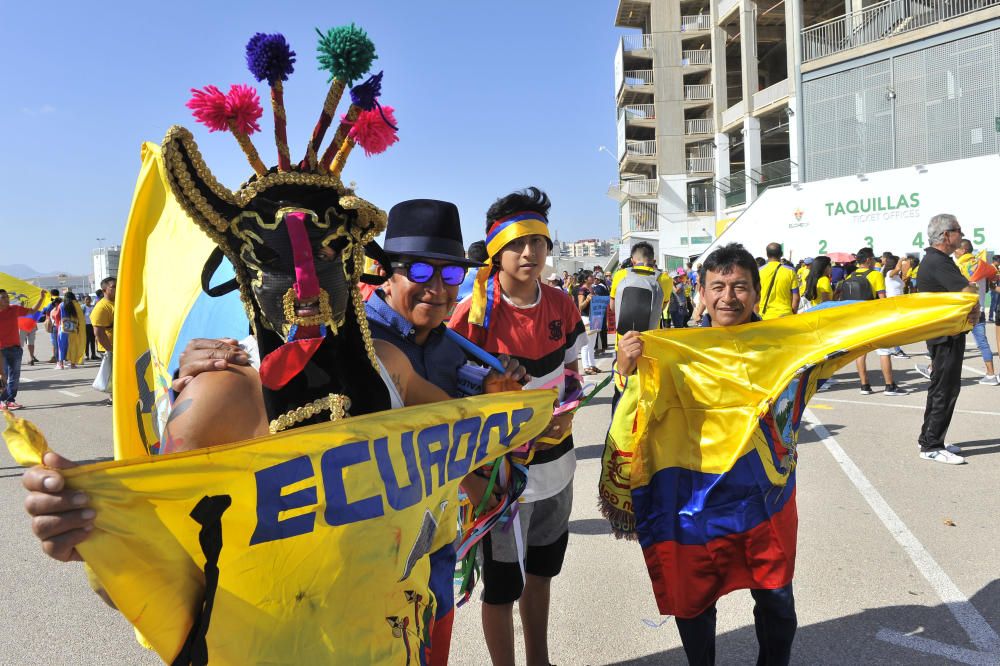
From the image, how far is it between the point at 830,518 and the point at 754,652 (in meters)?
2.00

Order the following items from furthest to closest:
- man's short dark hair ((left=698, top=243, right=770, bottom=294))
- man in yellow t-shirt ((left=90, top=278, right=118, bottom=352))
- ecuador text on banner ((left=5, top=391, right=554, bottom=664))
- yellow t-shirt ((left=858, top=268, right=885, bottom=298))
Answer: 1. yellow t-shirt ((left=858, top=268, right=885, bottom=298))
2. man in yellow t-shirt ((left=90, top=278, right=118, bottom=352))
3. man's short dark hair ((left=698, top=243, right=770, bottom=294))
4. ecuador text on banner ((left=5, top=391, right=554, bottom=664))

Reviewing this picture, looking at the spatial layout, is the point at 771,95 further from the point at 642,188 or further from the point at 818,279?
the point at 818,279

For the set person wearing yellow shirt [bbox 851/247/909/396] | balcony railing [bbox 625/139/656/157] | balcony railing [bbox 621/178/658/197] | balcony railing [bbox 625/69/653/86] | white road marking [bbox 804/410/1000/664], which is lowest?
white road marking [bbox 804/410/1000/664]

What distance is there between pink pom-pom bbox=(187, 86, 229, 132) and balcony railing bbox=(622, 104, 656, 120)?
48.0 meters

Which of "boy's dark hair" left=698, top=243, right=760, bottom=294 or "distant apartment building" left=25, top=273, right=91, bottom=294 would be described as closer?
"boy's dark hair" left=698, top=243, right=760, bottom=294

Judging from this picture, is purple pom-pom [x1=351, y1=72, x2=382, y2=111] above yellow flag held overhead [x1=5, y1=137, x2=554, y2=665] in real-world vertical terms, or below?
above

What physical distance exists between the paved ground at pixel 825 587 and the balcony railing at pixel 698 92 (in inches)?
1678

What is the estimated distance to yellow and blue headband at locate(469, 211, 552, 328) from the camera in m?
3.01

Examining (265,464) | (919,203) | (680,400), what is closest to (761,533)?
(680,400)

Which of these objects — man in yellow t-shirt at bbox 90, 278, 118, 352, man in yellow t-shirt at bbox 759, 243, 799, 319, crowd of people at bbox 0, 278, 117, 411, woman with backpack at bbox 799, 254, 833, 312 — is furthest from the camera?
woman with backpack at bbox 799, 254, 833, 312

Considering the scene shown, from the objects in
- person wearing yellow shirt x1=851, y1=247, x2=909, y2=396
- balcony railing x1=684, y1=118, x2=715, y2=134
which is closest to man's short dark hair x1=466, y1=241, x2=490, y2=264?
person wearing yellow shirt x1=851, y1=247, x2=909, y2=396

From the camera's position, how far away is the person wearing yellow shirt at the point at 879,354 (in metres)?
9.06


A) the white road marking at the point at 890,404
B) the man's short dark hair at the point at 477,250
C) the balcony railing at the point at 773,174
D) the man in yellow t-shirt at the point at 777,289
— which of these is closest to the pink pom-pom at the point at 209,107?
the man's short dark hair at the point at 477,250

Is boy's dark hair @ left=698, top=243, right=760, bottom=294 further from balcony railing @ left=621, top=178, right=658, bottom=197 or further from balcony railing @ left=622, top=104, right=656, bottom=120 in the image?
balcony railing @ left=622, top=104, right=656, bottom=120
